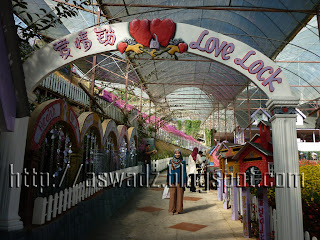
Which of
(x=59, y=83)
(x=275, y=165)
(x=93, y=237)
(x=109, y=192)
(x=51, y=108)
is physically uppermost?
(x=59, y=83)

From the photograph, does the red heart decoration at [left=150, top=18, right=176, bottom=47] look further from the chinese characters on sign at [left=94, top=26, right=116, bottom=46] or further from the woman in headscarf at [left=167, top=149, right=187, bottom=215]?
the woman in headscarf at [left=167, top=149, right=187, bottom=215]

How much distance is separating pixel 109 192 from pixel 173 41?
4036 mm

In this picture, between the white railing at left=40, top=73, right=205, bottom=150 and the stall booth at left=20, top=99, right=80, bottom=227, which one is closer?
the stall booth at left=20, top=99, right=80, bottom=227

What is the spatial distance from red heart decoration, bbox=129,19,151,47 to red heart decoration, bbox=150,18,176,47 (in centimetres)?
10

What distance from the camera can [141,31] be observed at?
14.1 ft

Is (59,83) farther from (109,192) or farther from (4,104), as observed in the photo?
(4,104)

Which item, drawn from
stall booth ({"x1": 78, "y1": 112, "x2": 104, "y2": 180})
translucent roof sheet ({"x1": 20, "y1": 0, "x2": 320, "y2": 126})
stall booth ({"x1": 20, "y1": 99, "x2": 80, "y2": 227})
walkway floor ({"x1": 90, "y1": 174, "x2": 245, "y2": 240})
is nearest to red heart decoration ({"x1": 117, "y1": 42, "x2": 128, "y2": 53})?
stall booth ({"x1": 20, "y1": 99, "x2": 80, "y2": 227})

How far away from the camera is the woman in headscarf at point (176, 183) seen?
21.1ft

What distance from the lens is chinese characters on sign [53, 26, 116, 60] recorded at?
432cm

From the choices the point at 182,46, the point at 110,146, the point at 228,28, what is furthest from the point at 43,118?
the point at 228,28

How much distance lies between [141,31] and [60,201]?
2.96 meters

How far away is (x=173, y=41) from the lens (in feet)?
13.9

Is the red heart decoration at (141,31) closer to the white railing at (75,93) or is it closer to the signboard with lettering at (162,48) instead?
the signboard with lettering at (162,48)

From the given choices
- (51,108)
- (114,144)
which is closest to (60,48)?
(51,108)
